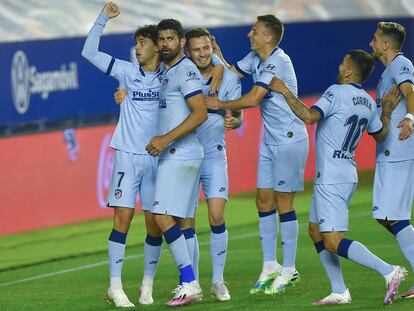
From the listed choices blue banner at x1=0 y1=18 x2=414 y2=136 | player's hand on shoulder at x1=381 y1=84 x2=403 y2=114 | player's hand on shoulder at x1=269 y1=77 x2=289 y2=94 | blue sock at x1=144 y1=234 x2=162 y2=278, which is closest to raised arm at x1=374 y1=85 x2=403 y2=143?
player's hand on shoulder at x1=381 y1=84 x2=403 y2=114

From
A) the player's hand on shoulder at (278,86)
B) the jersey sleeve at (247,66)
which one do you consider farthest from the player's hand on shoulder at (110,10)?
the player's hand on shoulder at (278,86)

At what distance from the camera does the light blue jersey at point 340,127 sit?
10219 millimetres

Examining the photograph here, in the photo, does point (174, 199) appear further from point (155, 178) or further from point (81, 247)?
point (81, 247)

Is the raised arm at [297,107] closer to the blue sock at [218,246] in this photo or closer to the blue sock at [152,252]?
the blue sock at [218,246]

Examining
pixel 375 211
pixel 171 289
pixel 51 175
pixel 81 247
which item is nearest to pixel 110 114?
pixel 51 175

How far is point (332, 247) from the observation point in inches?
401

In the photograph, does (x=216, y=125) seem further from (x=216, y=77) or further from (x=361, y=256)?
(x=361, y=256)

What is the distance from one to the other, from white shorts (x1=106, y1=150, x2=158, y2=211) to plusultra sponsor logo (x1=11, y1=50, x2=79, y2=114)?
6.45 metres

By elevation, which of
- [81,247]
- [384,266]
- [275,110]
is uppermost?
[275,110]

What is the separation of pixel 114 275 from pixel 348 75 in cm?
231

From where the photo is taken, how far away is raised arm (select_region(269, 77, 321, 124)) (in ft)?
33.1

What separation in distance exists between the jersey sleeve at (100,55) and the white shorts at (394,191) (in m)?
2.13

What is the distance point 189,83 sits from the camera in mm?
10383

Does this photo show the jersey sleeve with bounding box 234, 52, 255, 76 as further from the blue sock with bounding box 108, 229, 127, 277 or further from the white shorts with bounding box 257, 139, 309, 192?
the blue sock with bounding box 108, 229, 127, 277
